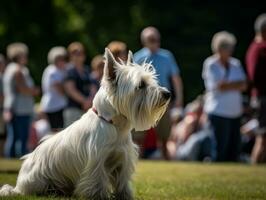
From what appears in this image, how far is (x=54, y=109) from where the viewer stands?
19703 millimetres

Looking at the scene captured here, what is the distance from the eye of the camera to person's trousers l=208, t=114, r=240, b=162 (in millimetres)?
17891

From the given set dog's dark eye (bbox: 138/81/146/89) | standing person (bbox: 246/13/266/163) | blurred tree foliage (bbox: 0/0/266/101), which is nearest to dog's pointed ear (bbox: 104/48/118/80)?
dog's dark eye (bbox: 138/81/146/89)

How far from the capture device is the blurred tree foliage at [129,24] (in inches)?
1398

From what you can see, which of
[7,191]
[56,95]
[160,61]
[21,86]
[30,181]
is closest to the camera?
[30,181]

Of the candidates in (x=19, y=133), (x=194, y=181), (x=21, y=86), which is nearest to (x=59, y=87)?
(x=21, y=86)

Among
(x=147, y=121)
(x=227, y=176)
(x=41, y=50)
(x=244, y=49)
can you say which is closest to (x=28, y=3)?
(x=41, y=50)

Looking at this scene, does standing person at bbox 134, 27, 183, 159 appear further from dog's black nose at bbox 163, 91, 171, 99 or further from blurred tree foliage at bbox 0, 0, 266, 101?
blurred tree foliage at bbox 0, 0, 266, 101

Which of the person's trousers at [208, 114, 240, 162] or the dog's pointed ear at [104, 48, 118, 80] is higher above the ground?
the dog's pointed ear at [104, 48, 118, 80]

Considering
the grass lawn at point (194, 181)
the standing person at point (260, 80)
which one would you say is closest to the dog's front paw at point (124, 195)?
the grass lawn at point (194, 181)

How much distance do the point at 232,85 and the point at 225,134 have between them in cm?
100

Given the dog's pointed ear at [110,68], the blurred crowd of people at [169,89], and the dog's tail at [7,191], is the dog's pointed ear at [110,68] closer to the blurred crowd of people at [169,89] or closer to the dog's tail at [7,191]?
the dog's tail at [7,191]

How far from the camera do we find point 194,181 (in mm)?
12945

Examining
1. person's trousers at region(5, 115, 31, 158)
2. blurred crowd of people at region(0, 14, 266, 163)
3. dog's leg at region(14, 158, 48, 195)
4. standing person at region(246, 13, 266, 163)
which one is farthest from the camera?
person's trousers at region(5, 115, 31, 158)

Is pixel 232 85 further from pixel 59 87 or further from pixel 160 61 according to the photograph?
pixel 59 87
